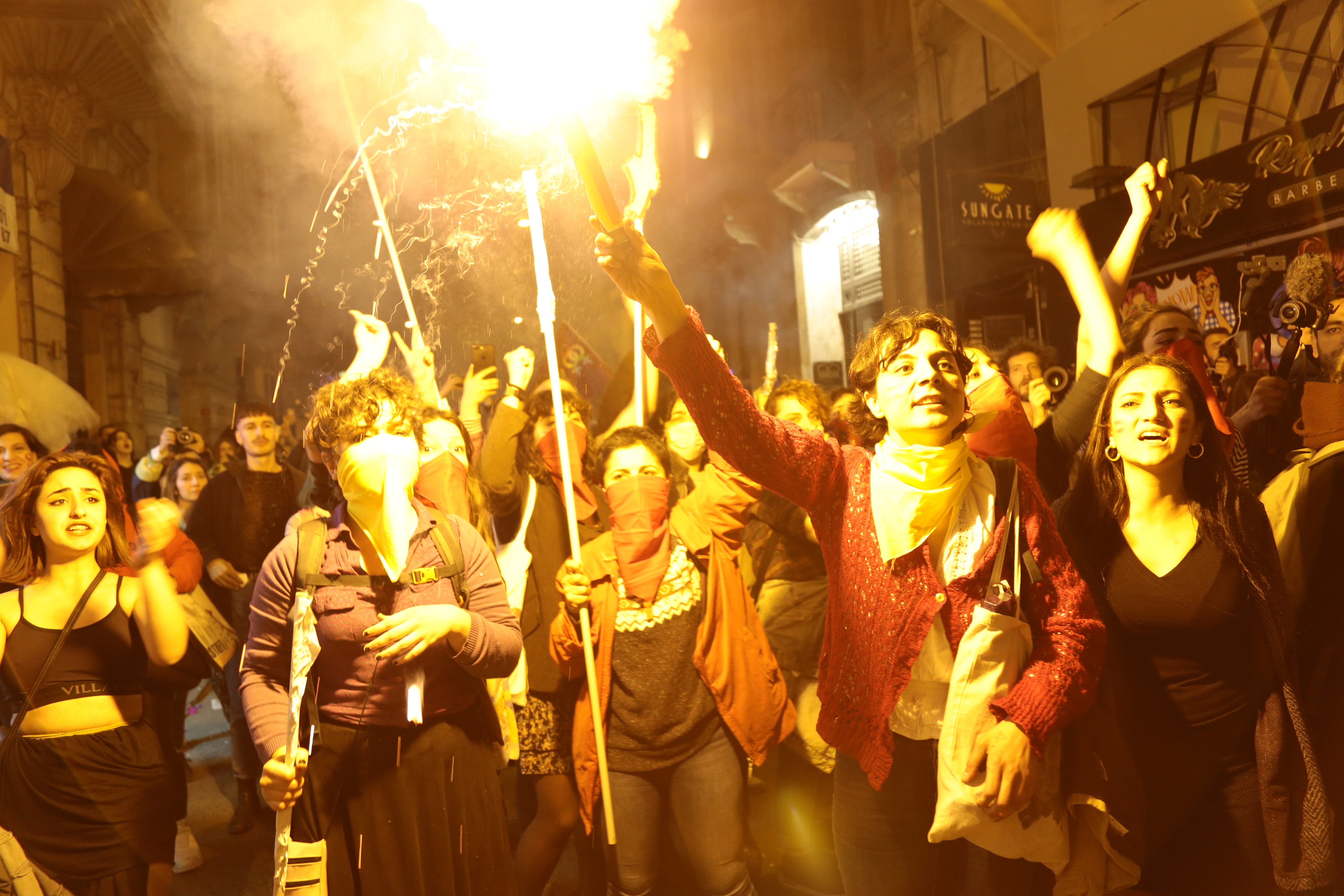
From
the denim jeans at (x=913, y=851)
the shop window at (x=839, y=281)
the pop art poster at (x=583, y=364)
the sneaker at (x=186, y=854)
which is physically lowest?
the sneaker at (x=186, y=854)

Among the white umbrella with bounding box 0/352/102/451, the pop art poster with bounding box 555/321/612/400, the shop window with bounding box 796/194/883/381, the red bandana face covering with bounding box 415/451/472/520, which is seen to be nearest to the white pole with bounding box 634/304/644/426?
the red bandana face covering with bounding box 415/451/472/520

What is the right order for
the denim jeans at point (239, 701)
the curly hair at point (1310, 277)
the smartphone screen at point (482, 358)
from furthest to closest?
1. the curly hair at point (1310, 277)
2. the denim jeans at point (239, 701)
3. the smartphone screen at point (482, 358)

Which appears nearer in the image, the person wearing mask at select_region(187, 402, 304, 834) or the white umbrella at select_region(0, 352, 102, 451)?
the person wearing mask at select_region(187, 402, 304, 834)

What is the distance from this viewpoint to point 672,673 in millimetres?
3299

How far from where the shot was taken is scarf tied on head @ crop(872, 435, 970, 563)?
2234 millimetres

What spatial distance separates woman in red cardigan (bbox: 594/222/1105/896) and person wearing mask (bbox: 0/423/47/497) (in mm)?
4549

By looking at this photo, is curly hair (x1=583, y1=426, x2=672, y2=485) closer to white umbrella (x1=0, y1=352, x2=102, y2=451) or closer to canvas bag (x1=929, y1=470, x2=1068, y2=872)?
canvas bag (x1=929, y1=470, x2=1068, y2=872)

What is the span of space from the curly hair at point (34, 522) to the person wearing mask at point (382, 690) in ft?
3.06

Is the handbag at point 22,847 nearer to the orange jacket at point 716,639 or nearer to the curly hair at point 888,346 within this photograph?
the orange jacket at point 716,639

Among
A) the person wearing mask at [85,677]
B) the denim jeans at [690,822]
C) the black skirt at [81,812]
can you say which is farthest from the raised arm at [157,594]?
the denim jeans at [690,822]

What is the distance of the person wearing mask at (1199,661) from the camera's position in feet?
8.57

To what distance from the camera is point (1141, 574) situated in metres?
2.78

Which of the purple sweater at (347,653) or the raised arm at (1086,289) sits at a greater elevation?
the raised arm at (1086,289)

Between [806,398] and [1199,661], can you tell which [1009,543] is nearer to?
[1199,661]
